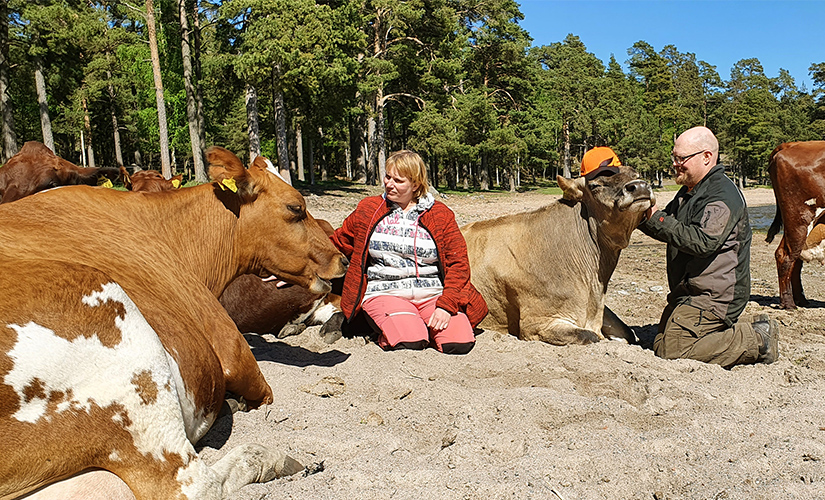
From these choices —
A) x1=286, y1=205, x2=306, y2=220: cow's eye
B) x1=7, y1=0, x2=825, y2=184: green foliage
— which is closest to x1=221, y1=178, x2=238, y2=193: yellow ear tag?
x1=286, y1=205, x2=306, y2=220: cow's eye

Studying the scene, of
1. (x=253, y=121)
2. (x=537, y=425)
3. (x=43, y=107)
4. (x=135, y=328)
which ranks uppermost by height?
(x=43, y=107)

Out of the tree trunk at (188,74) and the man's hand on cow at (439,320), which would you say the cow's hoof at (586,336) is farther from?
the tree trunk at (188,74)

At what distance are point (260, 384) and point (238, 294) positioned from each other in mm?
2360

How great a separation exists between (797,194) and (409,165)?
20.6 feet

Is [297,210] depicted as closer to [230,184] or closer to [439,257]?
[230,184]

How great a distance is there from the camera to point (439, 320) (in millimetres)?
5434

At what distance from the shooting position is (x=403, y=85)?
39469 millimetres

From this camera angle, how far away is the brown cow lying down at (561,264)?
588 cm

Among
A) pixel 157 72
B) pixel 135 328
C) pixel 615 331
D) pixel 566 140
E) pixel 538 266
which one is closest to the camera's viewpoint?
pixel 135 328

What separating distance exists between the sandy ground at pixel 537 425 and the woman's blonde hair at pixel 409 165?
63.1 inches

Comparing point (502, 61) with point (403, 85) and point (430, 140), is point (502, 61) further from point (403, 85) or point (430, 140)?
point (430, 140)

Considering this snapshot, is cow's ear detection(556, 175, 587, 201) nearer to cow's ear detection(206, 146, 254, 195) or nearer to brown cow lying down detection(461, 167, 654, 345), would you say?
brown cow lying down detection(461, 167, 654, 345)

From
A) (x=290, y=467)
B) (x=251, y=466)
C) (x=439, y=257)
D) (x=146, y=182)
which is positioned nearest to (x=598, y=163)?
(x=439, y=257)

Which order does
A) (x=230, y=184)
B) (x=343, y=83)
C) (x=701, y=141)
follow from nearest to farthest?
1. (x=230, y=184)
2. (x=701, y=141)
3. (x=343, y=83)
